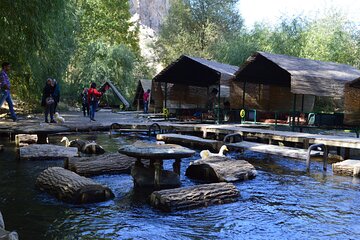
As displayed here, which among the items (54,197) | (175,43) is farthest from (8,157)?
(175,43)

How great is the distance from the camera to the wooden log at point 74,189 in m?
6.26

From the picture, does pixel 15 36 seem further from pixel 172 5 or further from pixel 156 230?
pixel 172 5

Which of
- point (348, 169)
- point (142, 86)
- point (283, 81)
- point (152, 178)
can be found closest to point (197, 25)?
point (142, 86)

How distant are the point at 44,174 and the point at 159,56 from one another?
41.5 m

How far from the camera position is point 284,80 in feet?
73.1

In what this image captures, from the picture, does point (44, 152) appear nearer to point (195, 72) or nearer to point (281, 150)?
point (281, 150)

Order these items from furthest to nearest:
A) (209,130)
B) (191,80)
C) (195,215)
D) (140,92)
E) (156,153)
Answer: (140,92) → (191,80) → (209,130) → (156,153) → (195,215)

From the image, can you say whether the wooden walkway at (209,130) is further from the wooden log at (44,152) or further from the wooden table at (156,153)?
the wooden table at (156,153)

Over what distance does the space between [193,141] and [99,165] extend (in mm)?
5191

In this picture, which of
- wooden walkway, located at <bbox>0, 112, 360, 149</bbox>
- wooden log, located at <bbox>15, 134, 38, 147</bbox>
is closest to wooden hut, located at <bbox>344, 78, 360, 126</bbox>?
wooden walkway, located at <bbox>0, 112, 360, 149</bbox>

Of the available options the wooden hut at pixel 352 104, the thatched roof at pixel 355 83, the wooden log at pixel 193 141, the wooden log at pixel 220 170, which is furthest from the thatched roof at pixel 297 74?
the wooden log at pixel 220 170

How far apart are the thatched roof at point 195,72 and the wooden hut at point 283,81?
1088mm

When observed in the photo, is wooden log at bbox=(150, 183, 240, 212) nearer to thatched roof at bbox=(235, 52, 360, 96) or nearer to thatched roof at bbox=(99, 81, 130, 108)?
thatched roof at bbox=(235, 52, 360, 96)

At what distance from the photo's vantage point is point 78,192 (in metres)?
6.23
